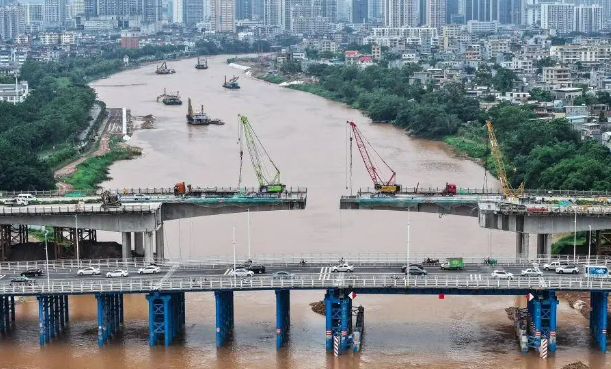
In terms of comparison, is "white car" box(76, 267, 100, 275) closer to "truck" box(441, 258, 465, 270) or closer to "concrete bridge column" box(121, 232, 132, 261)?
"concrete bridge column" box(121, 232, 132, 261)

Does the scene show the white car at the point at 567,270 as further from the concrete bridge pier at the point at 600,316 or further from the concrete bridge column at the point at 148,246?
the concrete bridge column at the point at 148,246

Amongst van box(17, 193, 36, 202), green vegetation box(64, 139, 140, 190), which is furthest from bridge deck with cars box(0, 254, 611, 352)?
green vegetation box(64, 139, 140, 190)

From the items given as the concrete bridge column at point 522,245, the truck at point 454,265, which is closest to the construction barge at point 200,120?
the concrete bridge column at point 522,245

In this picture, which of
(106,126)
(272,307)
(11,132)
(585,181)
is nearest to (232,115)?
(106,126)

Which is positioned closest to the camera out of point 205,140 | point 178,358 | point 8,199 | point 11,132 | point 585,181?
point 178,358

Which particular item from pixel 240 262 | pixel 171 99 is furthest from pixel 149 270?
Result: pixel 171 99

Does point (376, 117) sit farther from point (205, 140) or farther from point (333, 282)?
point (333, 282)
